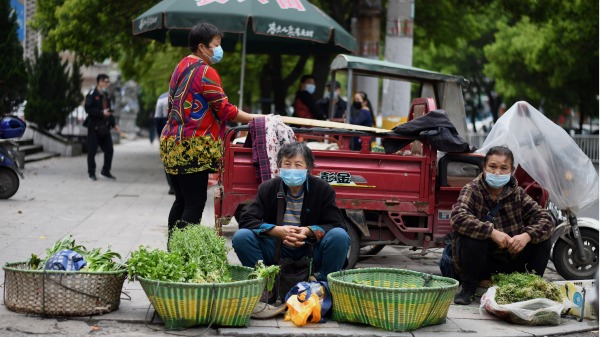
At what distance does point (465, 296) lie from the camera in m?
7.15

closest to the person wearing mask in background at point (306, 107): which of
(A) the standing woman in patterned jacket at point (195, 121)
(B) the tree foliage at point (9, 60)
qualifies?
(B) the tree foliage at point (9, 60)

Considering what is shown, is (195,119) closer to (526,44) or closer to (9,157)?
(9,157)

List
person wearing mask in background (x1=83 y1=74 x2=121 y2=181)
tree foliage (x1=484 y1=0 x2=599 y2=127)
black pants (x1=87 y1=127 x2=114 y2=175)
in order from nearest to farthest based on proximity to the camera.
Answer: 1. person wearing mask in background (x1=83 y1=74 x2=121 y2=181)
2. black pants (x1=87 y1=127 x2=114 y2=175)
3. tree foliage (x1=484 y1=0 x2=599 y2=127)

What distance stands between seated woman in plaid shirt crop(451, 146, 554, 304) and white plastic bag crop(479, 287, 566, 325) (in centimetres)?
58

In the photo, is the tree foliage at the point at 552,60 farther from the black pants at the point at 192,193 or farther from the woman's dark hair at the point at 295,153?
the woman's dark hair at the point at 295,153

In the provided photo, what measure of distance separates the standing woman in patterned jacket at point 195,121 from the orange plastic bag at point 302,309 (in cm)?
130

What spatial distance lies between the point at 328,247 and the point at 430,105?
3069 mm

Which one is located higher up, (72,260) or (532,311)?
(72,260)

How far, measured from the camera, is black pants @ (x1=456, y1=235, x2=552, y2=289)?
22.9ft

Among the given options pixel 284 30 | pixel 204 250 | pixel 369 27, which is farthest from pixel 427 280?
pixel 369 27

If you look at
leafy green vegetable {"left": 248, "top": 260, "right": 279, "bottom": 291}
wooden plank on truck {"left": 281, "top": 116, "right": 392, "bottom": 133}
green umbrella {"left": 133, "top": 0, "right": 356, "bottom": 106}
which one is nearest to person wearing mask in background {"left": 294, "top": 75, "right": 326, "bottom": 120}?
green umbrella {"left": 133, "top": 0, "right": 356, "bottom": 106}

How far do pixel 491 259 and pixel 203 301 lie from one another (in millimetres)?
2598

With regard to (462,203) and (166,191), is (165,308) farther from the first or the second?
(166,191)

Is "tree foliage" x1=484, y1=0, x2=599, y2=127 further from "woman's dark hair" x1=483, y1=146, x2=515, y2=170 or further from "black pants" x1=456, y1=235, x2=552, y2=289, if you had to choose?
"black pants" x1=456, y1=235, x2=552, y2=289
